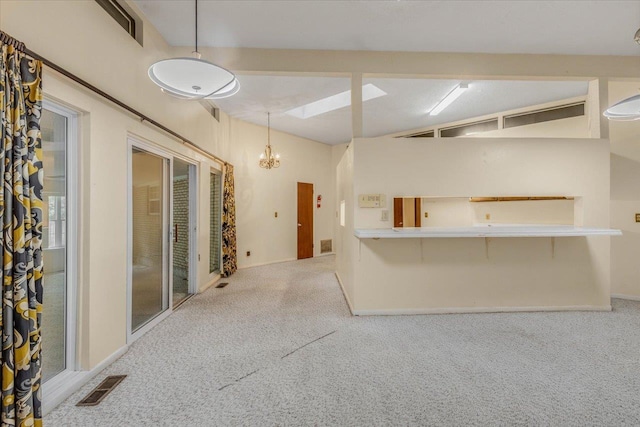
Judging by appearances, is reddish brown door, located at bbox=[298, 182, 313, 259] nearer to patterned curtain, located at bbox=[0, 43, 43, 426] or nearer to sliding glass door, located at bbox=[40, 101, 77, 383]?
sliding glass door, located at bbox=[40, 101, 77, 383]

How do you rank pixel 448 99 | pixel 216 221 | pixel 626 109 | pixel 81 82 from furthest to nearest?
pixel 216 221 → pixel 448 99 → pixel 626 109 → pixel 81 82

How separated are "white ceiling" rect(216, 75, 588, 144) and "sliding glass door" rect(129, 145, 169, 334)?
6.10 feet

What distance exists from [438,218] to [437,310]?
57.5 inches

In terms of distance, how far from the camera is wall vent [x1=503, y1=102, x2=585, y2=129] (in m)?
4.72

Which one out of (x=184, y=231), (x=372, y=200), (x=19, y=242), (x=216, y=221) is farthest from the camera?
(x=216, y=221)

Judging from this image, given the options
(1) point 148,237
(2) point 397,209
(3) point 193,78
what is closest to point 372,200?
(2) point 397,209

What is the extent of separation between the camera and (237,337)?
2.88 meters

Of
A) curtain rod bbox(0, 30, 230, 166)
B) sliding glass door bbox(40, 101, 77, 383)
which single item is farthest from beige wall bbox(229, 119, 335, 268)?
sliding glass door bbox(40, 101, 77, 383)

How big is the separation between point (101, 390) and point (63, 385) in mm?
239

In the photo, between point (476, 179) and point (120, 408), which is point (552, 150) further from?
point (120, 408)

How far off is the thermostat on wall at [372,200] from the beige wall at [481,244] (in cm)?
6

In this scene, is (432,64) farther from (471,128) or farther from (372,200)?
(471,128)

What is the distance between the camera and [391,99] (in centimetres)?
494

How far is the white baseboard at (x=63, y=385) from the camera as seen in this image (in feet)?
6.05
